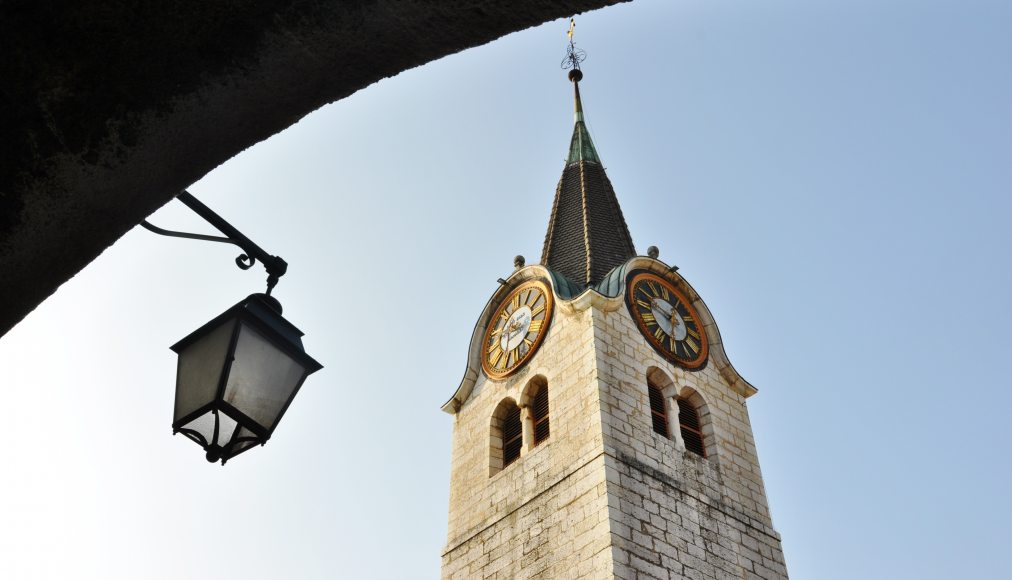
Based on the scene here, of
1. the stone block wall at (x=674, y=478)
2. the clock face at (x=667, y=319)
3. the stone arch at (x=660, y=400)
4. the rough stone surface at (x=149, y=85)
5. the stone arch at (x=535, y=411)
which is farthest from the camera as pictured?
the clock face at (x=667, y=319)

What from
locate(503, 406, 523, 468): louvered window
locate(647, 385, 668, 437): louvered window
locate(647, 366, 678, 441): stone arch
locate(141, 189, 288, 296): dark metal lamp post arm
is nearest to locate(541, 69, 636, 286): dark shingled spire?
locate(647, 366, 678, 441): stone arch

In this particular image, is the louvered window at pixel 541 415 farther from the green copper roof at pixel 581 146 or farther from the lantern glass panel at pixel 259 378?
the lantern glass panel at pixel 259 378

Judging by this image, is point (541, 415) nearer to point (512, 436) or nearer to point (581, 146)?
point (512, 436)

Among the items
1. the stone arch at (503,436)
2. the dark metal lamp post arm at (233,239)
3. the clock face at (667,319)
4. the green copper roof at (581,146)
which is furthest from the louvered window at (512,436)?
the dark metal lamp post arm at (233,239)

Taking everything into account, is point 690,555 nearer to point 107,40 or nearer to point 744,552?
point 744,552

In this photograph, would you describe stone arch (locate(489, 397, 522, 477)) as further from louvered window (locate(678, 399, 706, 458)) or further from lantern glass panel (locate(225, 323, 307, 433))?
lantern glass panel (locate(225, 323, 307, 433))

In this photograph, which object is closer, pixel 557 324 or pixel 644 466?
pixel 644 466

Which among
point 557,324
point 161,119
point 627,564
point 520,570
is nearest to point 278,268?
point 161,119

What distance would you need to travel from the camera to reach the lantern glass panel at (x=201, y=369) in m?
3.22

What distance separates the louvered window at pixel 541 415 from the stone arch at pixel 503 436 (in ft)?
1.34

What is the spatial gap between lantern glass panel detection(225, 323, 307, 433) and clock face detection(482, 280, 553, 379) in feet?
50.4

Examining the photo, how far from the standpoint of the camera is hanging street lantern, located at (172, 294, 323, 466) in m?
3.22

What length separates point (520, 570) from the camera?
49.4 feet

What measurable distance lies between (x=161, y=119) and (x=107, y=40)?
0.16 metres
